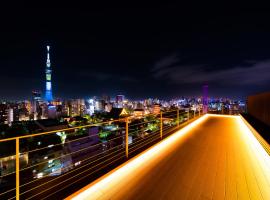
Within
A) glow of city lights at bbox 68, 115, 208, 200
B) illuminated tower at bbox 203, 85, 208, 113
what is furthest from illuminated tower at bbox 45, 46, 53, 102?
glow of city lights at bbox 68, 115, 208, 200

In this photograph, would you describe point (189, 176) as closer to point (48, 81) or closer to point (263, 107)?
point (263, 107)

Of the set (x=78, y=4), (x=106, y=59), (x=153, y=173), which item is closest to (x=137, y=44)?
(x=78, y=4)

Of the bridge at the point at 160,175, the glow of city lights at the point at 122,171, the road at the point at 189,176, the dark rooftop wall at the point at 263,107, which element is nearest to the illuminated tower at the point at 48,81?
the dark rooftop wall at the point at 263,107

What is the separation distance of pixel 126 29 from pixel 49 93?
64.2 metres

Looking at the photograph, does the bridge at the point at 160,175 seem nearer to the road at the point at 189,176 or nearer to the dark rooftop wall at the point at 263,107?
the road at the point at 189,176

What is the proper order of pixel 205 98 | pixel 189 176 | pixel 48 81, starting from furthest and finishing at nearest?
pixel 48 81 → pixel 205 98 → pixel 189 176

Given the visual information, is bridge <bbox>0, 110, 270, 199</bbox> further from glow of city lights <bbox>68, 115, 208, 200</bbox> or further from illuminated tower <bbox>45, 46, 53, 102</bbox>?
illuminated tower <bbox>45, 46, 53, 102</bbox>

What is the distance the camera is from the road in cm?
180

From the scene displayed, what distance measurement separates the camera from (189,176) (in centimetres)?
224

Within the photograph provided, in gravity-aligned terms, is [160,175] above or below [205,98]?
below

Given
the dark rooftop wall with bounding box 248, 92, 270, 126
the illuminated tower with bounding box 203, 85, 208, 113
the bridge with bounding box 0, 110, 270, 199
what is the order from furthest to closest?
the illuminated tower with bounding box 203, 85, 208, 113 → the dark rooftop wall with bounding box 248, 92, 270, 126 → the bridge with bounding box 0, 110, 270, 199

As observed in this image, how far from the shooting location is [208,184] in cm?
201

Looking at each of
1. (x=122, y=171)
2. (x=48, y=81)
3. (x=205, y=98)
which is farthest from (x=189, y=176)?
(x=48, y=81)

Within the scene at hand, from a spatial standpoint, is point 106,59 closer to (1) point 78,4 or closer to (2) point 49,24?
(2) point 49,24
